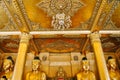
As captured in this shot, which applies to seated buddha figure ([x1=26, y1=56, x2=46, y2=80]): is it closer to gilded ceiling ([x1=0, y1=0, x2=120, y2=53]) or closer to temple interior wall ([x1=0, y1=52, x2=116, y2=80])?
temple interior wall ([x1=0, y1=52, x2=116, y2=80])

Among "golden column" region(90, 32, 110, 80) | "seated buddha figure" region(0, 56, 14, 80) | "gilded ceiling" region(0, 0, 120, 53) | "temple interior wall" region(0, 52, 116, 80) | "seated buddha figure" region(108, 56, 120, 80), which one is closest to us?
"gilded ceiling" region(0, 0, 120, 53)

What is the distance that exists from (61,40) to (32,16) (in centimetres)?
259

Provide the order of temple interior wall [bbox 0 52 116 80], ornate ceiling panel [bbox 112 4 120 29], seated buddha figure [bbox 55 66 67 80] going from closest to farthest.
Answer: ornate ceiling panel [bbox 112 4 120 29]
seated buddha figure [bbox 55 66 67 80]
temple interior wall [bbox 0 52 116 80]

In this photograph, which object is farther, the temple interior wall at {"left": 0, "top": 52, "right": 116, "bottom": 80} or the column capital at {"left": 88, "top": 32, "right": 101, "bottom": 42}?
the temple interior wall at {"left": 0, "top": 52, "right": 116, "bottom": 80}

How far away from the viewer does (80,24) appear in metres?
6.27

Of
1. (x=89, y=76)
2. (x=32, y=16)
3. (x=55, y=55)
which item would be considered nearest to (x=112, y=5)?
(x=32, y=16)

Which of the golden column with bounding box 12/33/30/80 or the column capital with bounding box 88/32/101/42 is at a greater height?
the column capital with bounding box 88/32/101/42

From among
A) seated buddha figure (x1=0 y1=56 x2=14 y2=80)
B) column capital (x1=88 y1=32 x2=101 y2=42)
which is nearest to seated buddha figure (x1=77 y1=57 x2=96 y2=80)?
column capital (x1=88 y1=32 x2=101 y2=42)

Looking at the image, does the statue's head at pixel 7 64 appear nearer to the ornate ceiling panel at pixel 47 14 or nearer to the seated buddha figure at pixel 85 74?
the ornate ceiling panel at pixel 47 14

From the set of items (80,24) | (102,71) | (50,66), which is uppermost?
(80,24)

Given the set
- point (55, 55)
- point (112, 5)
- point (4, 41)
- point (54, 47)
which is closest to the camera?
point (112, 5)

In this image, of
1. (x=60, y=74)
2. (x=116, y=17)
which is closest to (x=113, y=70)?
(x=60, y=74)

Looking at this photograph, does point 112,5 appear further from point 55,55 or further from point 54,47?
point 55,55

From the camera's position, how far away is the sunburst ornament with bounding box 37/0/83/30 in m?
5.03
